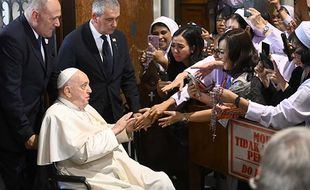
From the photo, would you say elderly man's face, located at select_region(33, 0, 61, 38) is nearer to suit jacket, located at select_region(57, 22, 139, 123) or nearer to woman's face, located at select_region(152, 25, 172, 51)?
suit jacket, located at select_region(57, 22, 139, 123)

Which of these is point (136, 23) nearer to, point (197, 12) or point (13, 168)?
point (197, 12)

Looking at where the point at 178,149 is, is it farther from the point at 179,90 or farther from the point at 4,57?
the point at 4,57

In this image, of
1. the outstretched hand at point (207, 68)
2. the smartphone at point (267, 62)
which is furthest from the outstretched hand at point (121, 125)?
the smartphone at point (267, 62)

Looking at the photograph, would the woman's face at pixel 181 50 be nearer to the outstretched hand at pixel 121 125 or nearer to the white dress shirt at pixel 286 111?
the outstretched hand at pixel 121 125

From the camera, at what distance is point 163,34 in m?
5.10

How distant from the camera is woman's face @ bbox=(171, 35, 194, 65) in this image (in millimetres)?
4371

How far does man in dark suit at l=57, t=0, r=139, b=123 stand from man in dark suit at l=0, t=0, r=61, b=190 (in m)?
0.41

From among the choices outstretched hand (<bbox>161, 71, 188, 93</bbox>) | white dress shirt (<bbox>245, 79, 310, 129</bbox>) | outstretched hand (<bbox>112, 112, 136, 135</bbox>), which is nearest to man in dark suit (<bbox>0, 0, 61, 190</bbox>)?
outstretched hand (<bbox>112, 112, 136, 135</bbox>)

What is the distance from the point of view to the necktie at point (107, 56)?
4090mm

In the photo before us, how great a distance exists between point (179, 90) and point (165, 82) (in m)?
0.28

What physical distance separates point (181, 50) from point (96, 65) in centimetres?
75

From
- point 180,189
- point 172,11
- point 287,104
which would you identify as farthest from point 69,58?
point 172,11

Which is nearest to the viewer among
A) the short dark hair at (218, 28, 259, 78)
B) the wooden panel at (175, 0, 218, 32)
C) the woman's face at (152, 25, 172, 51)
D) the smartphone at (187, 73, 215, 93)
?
the short dark hair at (218, 28, 259, 78)

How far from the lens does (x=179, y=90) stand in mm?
4016
